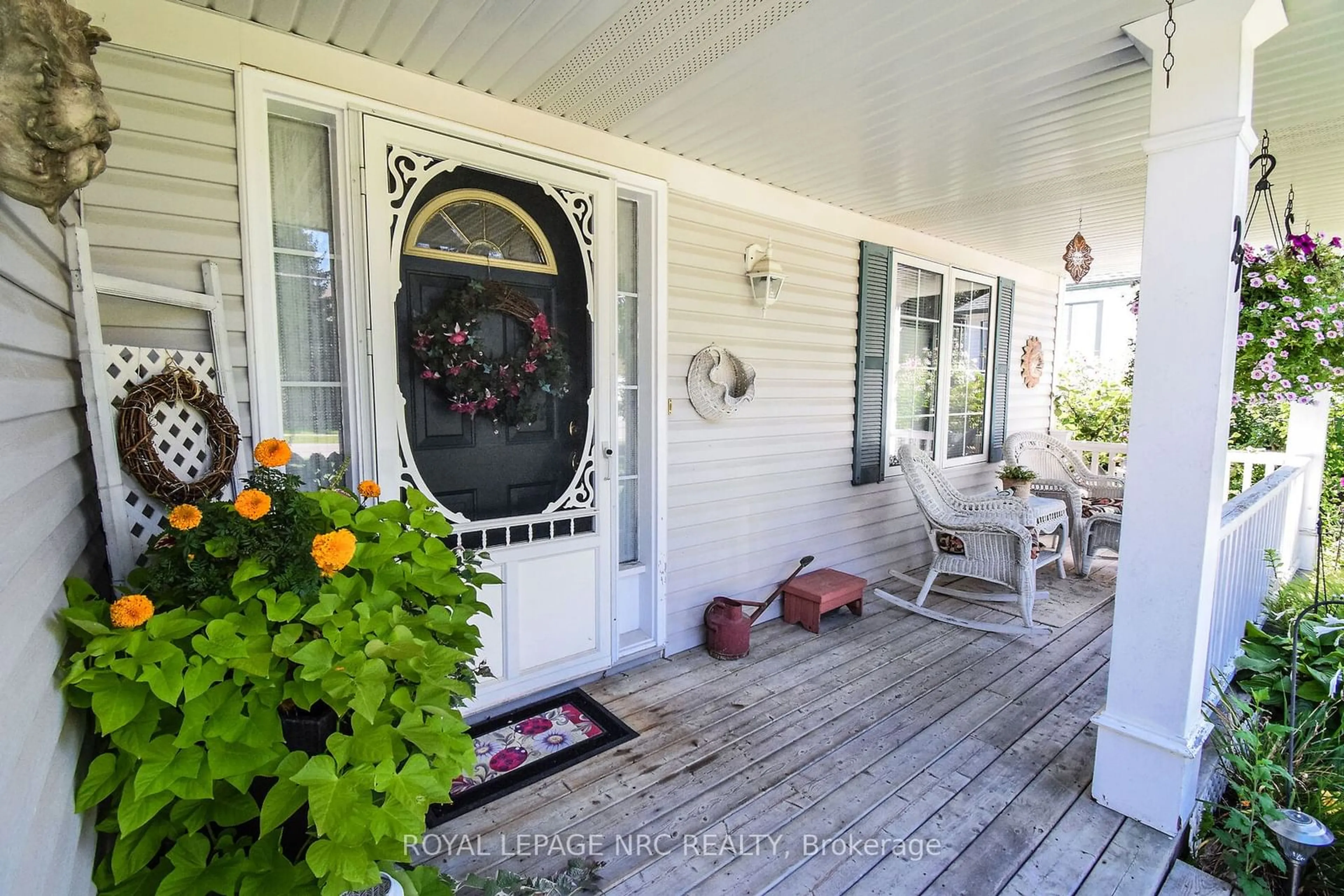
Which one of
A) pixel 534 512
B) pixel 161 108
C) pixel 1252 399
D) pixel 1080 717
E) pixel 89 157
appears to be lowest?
pixel 1080 717

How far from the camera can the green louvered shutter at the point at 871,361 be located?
4.32 metres

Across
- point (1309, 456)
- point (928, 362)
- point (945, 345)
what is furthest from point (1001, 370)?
point (1309, 456)

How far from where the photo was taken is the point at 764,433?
379 cm

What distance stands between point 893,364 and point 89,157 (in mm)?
4483

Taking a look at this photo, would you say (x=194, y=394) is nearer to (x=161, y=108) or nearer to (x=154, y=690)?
(x=161, y=108)

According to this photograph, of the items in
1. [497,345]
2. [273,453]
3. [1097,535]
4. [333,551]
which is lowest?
[1097,535]

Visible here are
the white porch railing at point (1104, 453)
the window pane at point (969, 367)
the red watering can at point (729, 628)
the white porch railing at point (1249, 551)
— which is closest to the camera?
the white porch railing at point (1249, 551)

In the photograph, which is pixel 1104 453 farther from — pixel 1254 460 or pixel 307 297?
pixel 307 297

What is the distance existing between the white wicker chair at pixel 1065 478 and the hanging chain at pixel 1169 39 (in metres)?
3.60

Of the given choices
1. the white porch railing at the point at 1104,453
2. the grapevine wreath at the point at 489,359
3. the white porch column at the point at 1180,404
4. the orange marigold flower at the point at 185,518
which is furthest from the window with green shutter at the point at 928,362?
the orange marigold flower at the point at 185,518

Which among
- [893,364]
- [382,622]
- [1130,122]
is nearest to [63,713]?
[382,622]

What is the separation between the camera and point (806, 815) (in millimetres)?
2178

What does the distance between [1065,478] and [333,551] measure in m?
6.04

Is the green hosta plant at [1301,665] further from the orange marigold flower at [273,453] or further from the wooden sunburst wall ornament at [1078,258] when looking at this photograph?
the orange marigold flower at [273,453]
